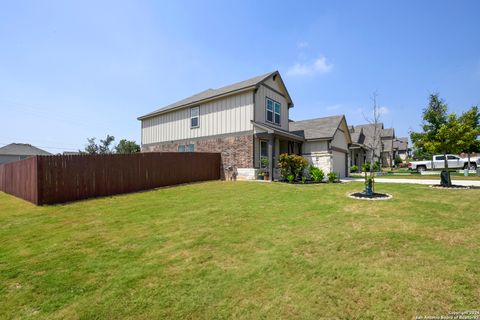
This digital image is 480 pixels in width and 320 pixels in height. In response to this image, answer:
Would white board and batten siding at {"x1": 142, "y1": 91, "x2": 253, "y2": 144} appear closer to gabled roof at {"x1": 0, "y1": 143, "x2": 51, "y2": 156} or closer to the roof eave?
the roof eave

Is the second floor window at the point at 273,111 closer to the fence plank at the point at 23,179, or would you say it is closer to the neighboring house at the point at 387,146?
the fence plank at the point at 23,179

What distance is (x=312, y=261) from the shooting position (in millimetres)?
3748

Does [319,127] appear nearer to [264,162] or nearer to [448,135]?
[264,162]

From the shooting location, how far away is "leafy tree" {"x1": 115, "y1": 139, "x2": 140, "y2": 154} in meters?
50.0

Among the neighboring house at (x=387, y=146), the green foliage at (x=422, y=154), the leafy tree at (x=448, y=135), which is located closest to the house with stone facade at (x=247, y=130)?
the green foliage at (x=422, y=154)

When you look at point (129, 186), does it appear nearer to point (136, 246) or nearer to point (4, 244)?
point (4, 244)

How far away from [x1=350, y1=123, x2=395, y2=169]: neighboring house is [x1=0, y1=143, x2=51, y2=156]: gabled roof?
56492 millimetres

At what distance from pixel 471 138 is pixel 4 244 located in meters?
17.9

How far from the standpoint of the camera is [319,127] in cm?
2167

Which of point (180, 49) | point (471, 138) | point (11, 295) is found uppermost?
point (180, 49)

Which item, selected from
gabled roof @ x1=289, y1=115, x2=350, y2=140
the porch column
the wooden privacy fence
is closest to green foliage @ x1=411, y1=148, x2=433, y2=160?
gabled roof @ x1=289, y1=115, x2=350, y2=140

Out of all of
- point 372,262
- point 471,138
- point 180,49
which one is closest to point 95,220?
point 372,262

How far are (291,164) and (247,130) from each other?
3.77 metres

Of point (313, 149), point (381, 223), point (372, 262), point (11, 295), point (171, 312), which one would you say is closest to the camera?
point (171, 312)
